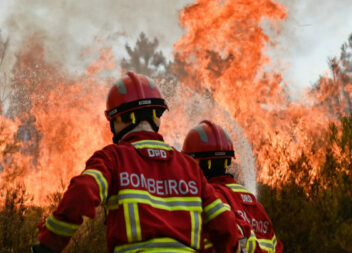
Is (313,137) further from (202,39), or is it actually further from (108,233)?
(108,233)

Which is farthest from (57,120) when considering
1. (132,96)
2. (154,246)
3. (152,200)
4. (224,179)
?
(154,246)

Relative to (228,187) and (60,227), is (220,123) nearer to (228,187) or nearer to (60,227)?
(228,187)

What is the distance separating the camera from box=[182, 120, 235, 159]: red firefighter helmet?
393 centimetres

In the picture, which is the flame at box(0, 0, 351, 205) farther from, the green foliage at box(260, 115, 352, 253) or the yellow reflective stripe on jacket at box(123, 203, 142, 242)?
the yellow reflective stripe on jacket at box(123, 203, 142, 242)

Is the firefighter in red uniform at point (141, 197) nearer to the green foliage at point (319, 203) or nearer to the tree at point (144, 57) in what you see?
the green foliage at point (319, 203)

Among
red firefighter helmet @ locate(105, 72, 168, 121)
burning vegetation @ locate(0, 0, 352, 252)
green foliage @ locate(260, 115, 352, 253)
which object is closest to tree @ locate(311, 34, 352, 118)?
burning vegetation @ locate(0, 0, 352, 252)

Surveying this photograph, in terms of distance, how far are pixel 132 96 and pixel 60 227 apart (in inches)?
39.2

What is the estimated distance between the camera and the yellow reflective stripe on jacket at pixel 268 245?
11.8 ft

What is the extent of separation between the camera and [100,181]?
183cm

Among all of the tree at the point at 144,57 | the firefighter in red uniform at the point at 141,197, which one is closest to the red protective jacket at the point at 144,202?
the firefighter in red uniform at the point at 141,197

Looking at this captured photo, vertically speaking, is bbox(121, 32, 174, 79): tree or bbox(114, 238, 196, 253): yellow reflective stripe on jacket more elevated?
bbox(121, 32, 174, 79): tree

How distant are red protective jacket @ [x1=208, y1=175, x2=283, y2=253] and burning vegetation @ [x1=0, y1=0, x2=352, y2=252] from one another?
351 centimetres

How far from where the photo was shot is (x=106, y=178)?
187cm

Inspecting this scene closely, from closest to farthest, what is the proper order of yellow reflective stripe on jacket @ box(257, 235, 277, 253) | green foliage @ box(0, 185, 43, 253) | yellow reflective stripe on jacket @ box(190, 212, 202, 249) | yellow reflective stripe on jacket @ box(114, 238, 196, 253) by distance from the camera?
yellow reflective stripe on jacket @ box(114, 238, 196, 253) → yellow reflective stripe on jacket @ box(190, 212, 202, 249) → yellow reflective stripe on jacket @ box(257, 235, 277, 253) → green foliage @ box(0, 185, 43, 253)
